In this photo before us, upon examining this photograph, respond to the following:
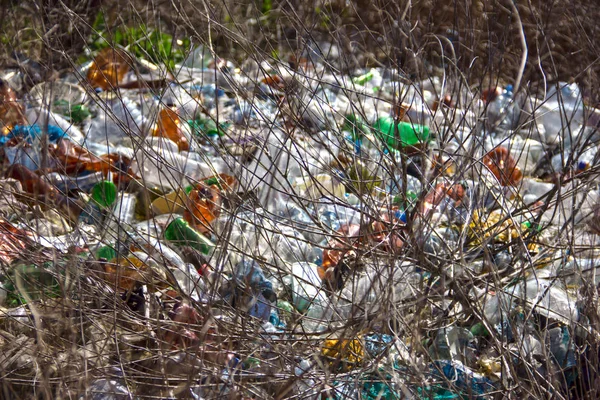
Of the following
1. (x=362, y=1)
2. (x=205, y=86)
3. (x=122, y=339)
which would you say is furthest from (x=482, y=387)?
(x=205, y=86)

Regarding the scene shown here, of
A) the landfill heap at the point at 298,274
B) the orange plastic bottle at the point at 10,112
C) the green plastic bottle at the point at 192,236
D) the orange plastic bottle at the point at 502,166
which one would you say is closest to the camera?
the landfill heap at the point at 298,274

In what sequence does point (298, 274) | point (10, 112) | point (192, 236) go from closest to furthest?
point (298, 274), point (192, 236), point (10, 112)

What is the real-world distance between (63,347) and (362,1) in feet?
8.21

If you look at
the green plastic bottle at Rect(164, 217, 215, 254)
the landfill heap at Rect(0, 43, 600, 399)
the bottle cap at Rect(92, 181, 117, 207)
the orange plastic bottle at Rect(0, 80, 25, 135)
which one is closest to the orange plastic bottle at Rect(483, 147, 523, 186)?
the landfill heap at Rect(0, 43, 600, 399)

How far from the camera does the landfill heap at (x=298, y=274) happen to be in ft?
5.09

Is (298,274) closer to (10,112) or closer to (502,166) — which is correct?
(502,166)

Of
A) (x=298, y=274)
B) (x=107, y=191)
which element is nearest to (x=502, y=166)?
(x=298, y=274)

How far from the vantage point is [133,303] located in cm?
205

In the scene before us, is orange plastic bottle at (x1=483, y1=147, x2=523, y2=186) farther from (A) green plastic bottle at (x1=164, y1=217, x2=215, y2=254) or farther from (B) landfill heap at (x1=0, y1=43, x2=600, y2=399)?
(A) green plastic bottle at (x1=164, y1=217, x2=215, y2=254)

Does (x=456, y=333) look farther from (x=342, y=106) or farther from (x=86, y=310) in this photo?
(x=342, y=106)

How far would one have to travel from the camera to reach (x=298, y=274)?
2371mm

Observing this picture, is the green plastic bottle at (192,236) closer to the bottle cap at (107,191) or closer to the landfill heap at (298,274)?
the landfill heap at (298,274)

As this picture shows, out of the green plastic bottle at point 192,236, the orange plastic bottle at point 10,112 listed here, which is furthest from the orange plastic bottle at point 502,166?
the orange plastic bottle at point 10,112

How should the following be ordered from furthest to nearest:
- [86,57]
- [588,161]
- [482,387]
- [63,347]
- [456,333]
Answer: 1. [86,57]
2. [588,161]
3. [456,333]
4. [482,387]
5. [63,347]
